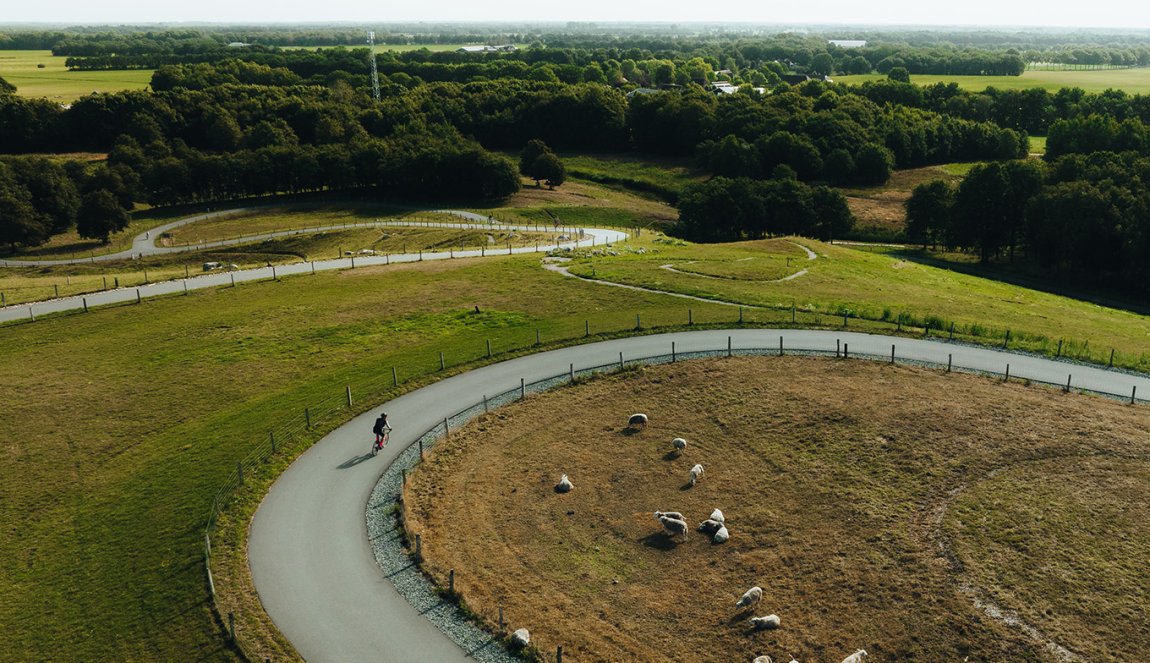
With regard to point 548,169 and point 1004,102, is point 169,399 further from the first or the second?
point 1004,102

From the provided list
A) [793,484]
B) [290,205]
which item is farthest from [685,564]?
[290,205]

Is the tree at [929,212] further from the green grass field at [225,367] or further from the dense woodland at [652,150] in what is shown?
the green grass field at [225,367]

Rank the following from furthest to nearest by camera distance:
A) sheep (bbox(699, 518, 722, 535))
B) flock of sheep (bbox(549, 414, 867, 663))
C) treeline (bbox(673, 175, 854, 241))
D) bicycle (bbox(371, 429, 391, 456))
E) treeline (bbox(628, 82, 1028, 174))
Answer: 1. treeline (bbox(628, 82, 1028, 174))
2. treeline (bbox(673, 175, 854, 241))
3. bicycle (bbox(371, 429, 391, 456))
4. sheep (bbox(699, 518, 722, 535))
5. flock of sheep (bbox(549, 414, 867, 663))

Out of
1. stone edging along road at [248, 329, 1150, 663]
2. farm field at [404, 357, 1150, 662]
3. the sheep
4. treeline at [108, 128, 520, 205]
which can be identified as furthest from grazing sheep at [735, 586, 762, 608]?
treeline at [108, 128, 520, 205]

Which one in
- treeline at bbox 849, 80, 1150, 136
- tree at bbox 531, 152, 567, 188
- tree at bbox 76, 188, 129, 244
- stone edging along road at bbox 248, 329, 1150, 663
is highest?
treeline at bbox 849, 80, 1150, 136

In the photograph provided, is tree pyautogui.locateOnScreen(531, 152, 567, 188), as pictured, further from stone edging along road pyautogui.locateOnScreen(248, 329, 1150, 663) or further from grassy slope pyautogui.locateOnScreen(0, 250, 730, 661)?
stone edging along road pyautogui.locateOnScreen(248, 329, 1150, 663)

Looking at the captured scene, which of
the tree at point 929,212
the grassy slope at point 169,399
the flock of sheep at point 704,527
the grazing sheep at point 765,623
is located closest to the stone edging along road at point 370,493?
the grassy slope at point 169,399
